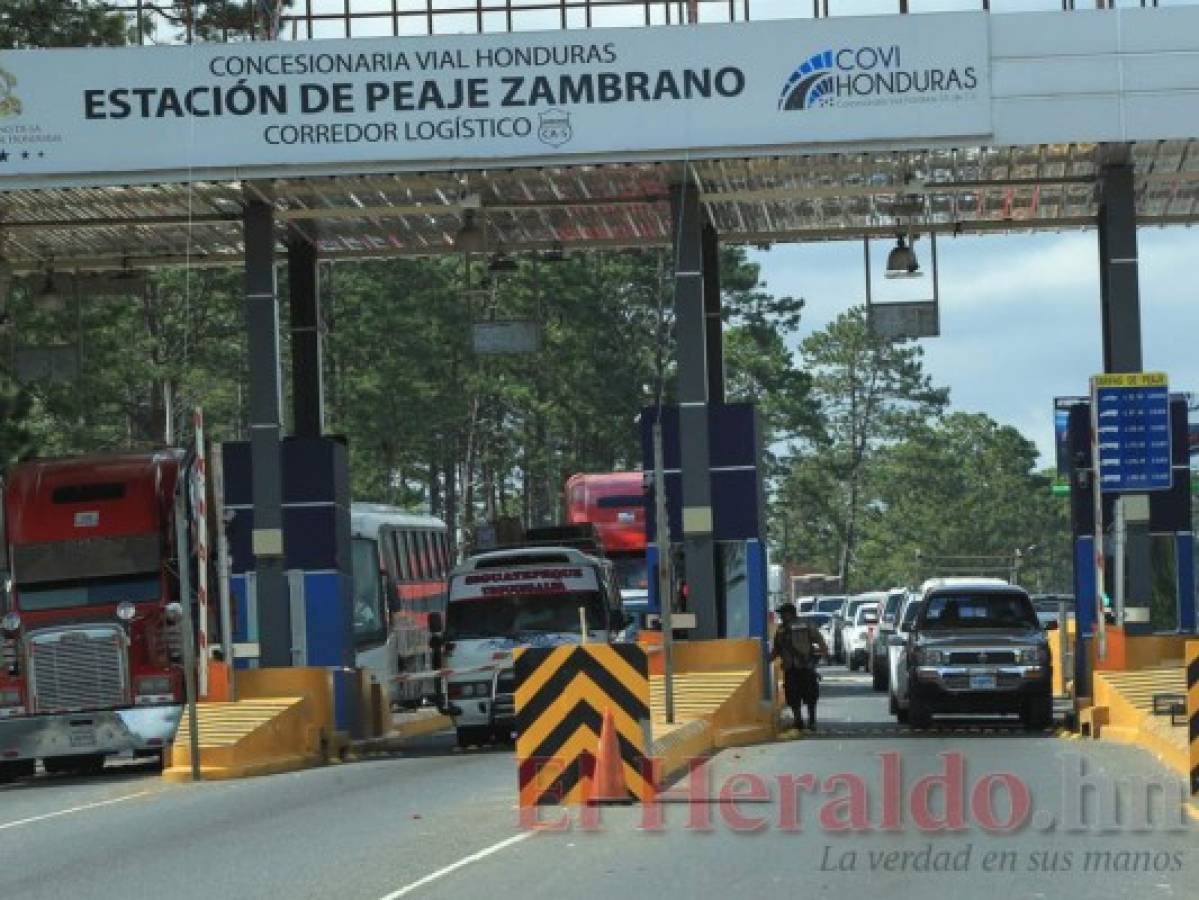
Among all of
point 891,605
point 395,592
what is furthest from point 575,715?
point 891,605

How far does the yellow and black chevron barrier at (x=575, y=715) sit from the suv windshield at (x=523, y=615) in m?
11.2

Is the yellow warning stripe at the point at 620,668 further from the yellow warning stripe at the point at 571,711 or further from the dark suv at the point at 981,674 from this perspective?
the dark suv at the point at 981,674

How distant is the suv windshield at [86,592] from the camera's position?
30469mm

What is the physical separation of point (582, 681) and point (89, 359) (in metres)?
31.5

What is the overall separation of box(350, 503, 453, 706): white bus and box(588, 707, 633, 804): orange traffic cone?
18.7 meters

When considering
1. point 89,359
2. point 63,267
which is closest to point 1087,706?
point 63,267

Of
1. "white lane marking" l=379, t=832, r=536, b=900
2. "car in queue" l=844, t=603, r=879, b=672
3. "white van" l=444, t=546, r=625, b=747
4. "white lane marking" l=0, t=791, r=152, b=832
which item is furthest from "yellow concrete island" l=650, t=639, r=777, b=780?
"car in queue" l=844, t=603, r=879, b=672

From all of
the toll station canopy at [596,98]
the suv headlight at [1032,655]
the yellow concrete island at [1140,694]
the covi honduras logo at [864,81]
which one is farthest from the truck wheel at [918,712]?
the covi honduras logo at [864,81]

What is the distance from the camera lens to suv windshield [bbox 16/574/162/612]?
3047 cm

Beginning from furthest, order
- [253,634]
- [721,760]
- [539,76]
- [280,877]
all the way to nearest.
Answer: [253,634] → [539,76] → [721,760] → [280,877]

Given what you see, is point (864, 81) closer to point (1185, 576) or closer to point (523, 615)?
point (523, 615)

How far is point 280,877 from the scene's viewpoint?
54.0ft

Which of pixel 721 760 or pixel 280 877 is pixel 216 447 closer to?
pixel 721 760

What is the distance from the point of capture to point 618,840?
701 inches
